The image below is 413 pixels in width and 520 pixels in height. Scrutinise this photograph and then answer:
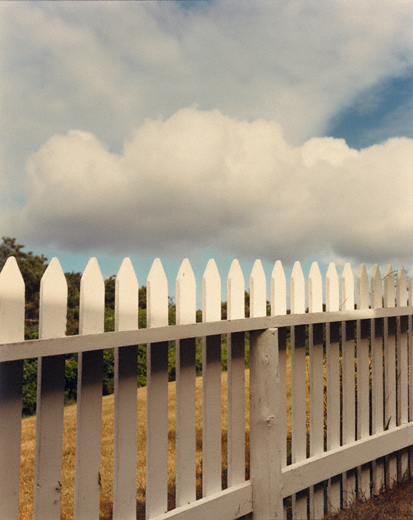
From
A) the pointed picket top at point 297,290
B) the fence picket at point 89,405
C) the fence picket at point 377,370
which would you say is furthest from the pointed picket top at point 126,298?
the fence picket at point 377,370

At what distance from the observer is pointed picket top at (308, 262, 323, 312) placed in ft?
11.9

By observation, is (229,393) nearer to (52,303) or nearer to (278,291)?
(278,291)

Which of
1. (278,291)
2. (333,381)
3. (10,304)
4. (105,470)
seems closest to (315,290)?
(278,291)

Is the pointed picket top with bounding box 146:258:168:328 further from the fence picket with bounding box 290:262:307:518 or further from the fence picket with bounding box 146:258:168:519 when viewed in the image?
the fence picket with bounding box 290:262:307:518

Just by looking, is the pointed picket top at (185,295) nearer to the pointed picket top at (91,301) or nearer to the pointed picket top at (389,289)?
the pointed picket top at (91,301)

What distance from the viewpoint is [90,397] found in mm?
2342

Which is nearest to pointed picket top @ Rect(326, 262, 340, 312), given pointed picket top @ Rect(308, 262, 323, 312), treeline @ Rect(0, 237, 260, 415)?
pointed picket top @ Rect(308, 262, 323, 312)

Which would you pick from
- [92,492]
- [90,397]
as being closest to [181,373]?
[90,397]

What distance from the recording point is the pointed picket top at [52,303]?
217 centimetres

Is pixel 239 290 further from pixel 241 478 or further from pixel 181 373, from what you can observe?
pixel 241 478

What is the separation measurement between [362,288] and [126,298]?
8.32ft

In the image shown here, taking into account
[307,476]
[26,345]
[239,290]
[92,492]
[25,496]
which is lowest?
[25,496]

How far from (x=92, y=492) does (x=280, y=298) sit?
71.1 inches

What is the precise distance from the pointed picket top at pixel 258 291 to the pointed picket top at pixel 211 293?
0.32m
